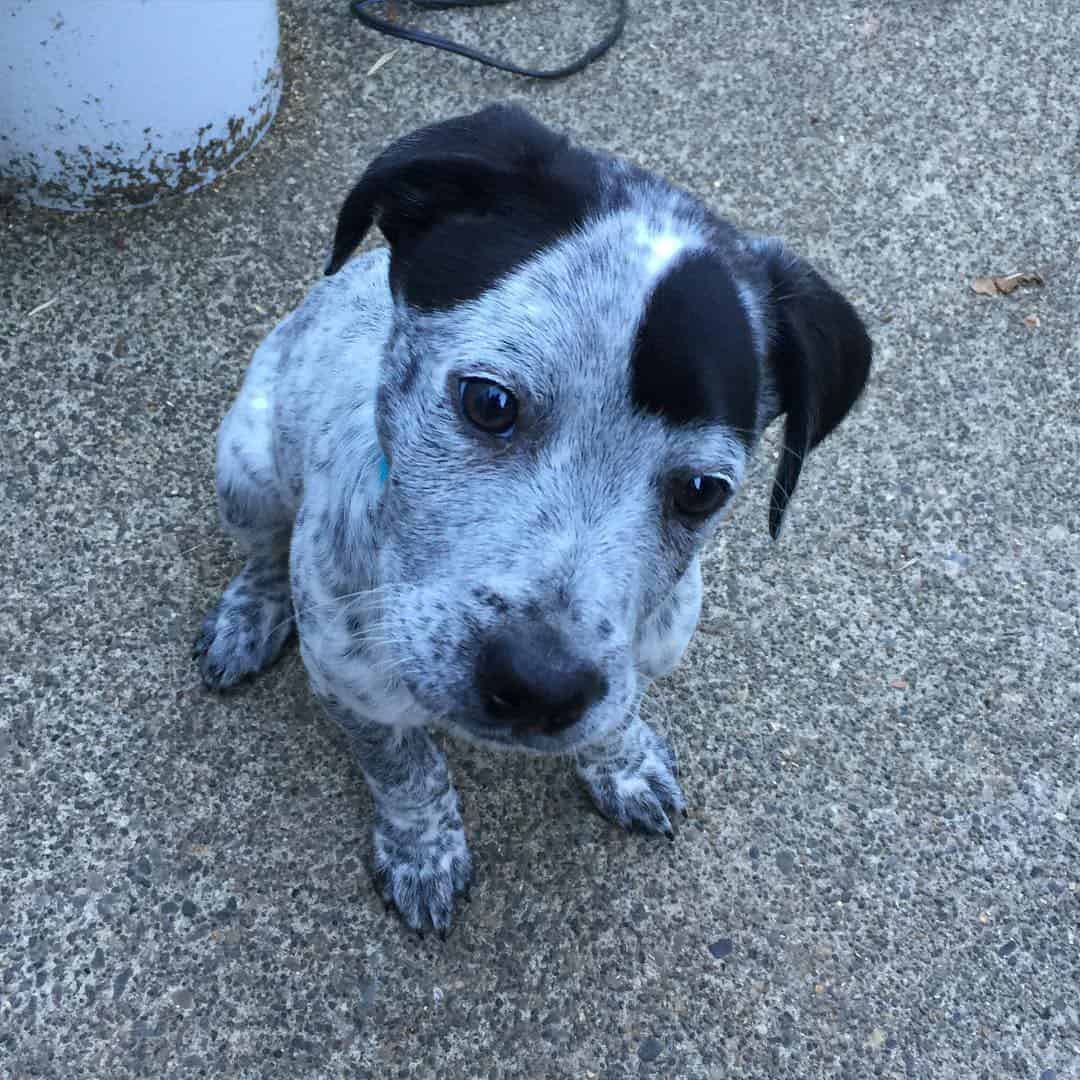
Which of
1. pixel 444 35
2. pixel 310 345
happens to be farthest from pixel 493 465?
pixel 444 35

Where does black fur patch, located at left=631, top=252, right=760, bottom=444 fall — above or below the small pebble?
above

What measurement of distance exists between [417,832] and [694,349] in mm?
1714

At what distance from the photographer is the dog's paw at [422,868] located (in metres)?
3.12

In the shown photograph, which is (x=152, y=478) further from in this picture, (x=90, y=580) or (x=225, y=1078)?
(x=225, y=1078)

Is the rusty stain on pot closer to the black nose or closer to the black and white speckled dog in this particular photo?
the black and white speckled dog

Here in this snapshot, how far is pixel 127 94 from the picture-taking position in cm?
395

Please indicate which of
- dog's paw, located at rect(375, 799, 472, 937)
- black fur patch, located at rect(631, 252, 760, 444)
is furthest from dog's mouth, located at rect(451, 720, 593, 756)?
dog's paw, located at rect(375, 799, 472, 937)

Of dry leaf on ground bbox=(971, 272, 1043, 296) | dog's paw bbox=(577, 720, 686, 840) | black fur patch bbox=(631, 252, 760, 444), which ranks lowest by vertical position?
dog's paw bbox=(577, 720, 686, 840)

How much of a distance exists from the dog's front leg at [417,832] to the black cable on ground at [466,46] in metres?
3.09

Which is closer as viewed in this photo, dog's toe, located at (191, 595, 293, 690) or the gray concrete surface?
the gray concrete surface

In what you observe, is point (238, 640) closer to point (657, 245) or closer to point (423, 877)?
point (423, 877)

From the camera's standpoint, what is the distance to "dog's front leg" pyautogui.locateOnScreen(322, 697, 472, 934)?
3.03 m

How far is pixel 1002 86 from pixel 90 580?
4369 millimetres

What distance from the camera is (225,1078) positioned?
2947 millimetres
